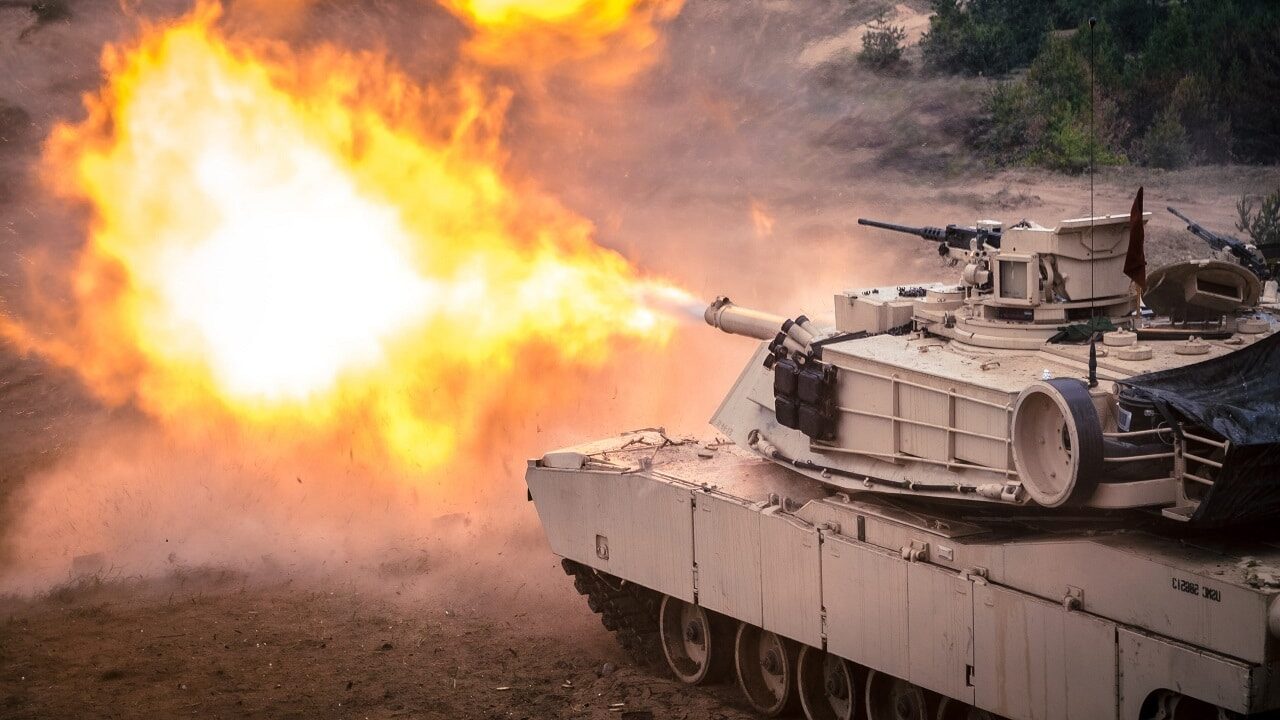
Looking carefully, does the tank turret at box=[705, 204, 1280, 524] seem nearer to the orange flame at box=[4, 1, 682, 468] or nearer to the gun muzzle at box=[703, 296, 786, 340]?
the gun muzzle at box=[703, 296, 786, 340]

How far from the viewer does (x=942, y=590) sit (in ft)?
43.4

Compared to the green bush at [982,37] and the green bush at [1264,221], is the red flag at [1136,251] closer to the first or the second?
the green bush at [1264,221]

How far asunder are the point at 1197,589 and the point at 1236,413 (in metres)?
1.14

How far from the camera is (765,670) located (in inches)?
635

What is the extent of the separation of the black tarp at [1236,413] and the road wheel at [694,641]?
5.88 meters

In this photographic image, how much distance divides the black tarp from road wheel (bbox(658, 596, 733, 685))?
19.3 ft

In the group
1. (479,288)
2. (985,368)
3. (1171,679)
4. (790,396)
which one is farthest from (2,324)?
(1171,679)

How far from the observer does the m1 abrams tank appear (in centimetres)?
1129

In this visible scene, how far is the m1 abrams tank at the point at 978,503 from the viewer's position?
11289 mm

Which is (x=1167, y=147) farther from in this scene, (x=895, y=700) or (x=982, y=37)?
(x=895, y=700)

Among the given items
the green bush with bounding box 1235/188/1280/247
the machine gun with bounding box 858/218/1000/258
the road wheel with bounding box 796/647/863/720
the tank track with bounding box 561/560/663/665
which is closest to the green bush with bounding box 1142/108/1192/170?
the green bush with bounding box 1235/188/1280/247

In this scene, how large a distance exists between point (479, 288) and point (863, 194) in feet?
34.3

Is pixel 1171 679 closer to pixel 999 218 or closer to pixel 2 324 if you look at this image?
pixel 999 218

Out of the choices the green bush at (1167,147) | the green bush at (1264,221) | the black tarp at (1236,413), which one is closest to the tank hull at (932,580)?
the black tarp at (1236,413)
